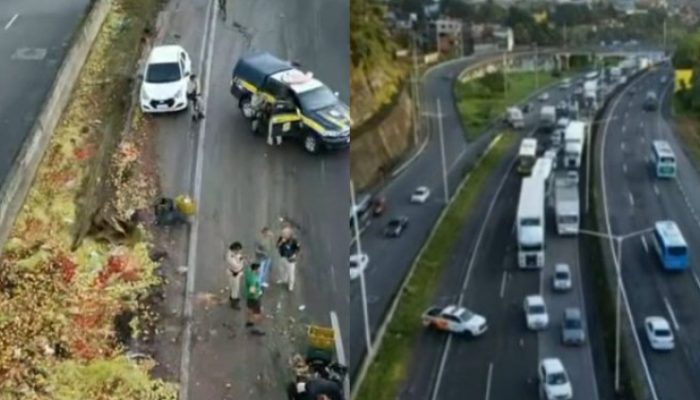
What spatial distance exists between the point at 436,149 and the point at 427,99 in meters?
0.42

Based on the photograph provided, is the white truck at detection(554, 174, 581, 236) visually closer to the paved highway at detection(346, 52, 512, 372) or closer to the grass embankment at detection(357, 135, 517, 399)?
the grass embankment at detection(357, 135, 517, 399)

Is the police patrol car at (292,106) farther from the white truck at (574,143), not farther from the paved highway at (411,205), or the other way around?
the white truck at (574,143)

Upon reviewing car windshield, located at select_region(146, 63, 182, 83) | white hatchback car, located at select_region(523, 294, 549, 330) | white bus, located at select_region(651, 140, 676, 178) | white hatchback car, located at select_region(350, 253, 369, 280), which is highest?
car windshield, located at select_region(146, 63, 182, 83)

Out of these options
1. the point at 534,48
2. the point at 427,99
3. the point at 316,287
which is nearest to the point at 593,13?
the point at 534,48

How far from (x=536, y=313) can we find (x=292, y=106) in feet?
8.16

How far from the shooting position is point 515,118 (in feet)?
27.0

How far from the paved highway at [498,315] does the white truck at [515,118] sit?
0.09 m

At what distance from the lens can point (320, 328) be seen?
5.09 meters

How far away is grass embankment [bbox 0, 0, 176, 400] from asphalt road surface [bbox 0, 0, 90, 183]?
20cm

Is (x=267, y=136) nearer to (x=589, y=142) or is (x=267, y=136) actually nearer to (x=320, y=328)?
(x=320, y=328)

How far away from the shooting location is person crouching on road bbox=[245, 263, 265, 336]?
5.01 meters

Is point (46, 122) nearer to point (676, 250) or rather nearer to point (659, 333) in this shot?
point (659, 333)

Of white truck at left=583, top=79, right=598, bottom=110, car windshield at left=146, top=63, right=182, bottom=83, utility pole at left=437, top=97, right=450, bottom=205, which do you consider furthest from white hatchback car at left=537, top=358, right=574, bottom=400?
car windshield at left=146, top=63, right=182, bottom=83

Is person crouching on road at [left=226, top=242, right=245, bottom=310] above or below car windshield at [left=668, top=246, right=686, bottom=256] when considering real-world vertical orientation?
above
